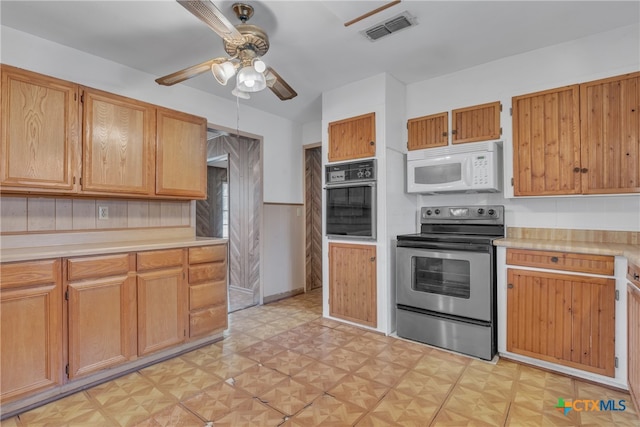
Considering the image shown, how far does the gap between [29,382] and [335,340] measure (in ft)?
6.92

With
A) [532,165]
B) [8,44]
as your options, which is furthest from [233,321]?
[532,165]

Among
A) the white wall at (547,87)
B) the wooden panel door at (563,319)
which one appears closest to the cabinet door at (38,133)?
the white wall at (547,87)

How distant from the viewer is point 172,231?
3180 millimetres

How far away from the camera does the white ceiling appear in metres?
2.07

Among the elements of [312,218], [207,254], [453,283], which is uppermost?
[312,218]

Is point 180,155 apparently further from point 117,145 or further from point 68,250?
point 68,250

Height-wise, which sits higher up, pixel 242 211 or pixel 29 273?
pixel 242 211

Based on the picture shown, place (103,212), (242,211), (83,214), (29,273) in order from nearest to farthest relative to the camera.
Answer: (29,273), (83,214), (103,212), (242,211)

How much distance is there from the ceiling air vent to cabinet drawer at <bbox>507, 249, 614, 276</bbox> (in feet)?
5.96

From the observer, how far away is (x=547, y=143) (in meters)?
2.55

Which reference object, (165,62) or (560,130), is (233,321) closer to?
(165,62)

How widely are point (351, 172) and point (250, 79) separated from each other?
1561 mm

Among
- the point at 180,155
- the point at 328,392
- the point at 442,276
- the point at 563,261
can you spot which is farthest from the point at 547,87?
the point at 180,155

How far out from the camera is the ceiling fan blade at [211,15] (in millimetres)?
1471
